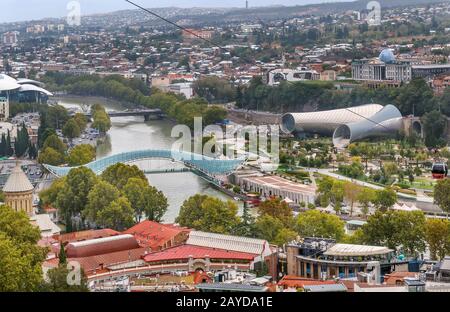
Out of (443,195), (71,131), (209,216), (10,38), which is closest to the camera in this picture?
(209,216)

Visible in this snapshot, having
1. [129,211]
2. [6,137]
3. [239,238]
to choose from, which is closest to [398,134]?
[6,137]

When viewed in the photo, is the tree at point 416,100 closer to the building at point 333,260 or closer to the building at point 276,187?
the building at point 276,187

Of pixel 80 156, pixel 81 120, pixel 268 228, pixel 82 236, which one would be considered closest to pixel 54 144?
pixel 80 156

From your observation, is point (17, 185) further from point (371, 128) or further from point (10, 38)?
point (10, 38)

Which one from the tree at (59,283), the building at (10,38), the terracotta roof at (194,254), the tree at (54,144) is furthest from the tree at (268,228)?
the building at (10,38)

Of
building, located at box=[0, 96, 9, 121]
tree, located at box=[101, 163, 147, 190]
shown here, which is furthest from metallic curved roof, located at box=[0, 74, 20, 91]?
tree, located at box=[101, 163, 147, 190]

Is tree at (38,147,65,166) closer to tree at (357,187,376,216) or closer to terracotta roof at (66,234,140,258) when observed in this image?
tree at (357,187,376,216)
